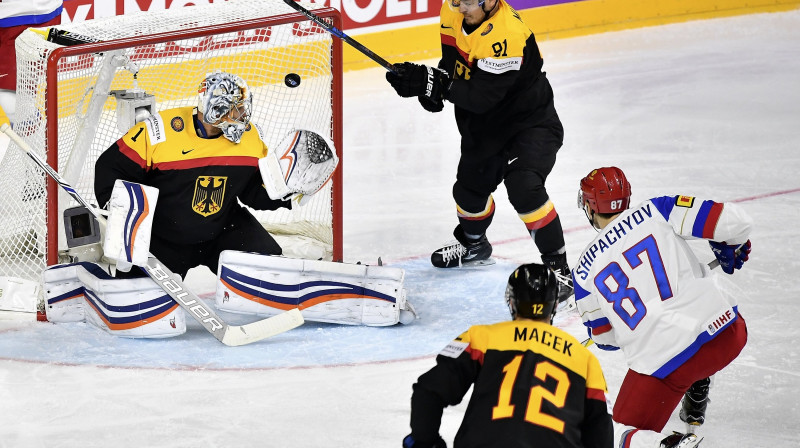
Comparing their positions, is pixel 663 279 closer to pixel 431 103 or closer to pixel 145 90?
pixel 431 103

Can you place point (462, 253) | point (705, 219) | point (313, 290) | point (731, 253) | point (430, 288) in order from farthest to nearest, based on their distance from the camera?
point (462, 253) < point (430, 288) < point (313, 290) < point (731, 253) < point (705, 219)

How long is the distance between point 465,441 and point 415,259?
2.62m

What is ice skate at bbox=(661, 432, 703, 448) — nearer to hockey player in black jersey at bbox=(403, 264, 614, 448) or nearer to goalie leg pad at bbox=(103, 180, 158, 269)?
hockey player in black jersey at bbox=(403, 264, 614, 448)

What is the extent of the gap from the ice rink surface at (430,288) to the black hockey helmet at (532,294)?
0.99 m

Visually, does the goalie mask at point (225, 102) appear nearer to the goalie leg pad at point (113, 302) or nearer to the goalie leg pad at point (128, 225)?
the goalie leg pad at point (128, 225)

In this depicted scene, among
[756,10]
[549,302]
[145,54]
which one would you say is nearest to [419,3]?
[756,10]

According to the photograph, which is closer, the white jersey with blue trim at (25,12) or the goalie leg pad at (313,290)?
the goalie leg pad at (313,290)

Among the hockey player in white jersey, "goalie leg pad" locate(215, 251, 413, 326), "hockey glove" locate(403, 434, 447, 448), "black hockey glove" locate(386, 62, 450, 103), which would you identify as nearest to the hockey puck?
"black hockey glove" locate(386, 62, 450, 103)

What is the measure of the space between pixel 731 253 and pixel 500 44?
142 centimetres

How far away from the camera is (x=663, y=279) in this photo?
3.08 metres

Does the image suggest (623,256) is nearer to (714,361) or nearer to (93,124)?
(714,361)

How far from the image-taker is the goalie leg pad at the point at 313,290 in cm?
422

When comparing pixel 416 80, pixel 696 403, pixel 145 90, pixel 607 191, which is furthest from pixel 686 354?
pixel 145 90

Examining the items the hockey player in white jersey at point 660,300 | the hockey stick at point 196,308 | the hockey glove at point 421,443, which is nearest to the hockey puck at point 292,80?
the hockey stick at point 196,308
